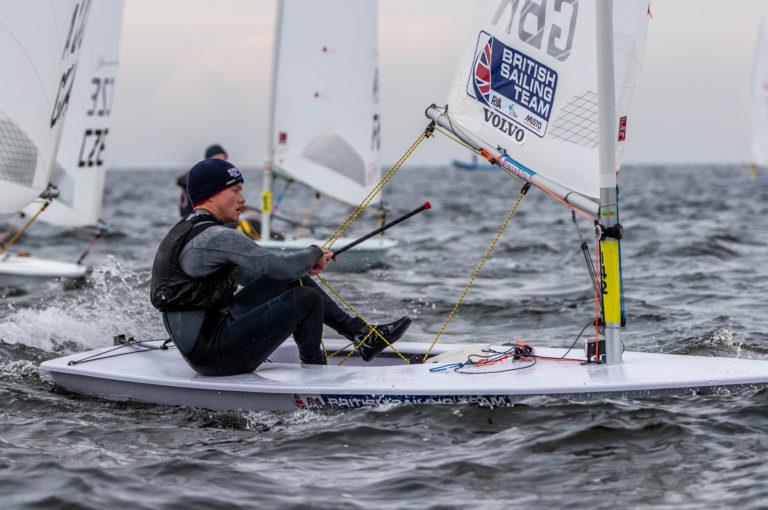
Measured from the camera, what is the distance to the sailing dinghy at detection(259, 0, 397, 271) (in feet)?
40.7

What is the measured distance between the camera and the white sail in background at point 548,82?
502cm

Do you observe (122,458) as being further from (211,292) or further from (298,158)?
(298,158)

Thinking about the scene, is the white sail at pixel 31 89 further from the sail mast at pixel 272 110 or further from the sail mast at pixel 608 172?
the sail mast at pixel 272 110

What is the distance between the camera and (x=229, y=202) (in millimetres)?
5051

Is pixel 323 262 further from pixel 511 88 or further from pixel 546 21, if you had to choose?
pixel 546 21

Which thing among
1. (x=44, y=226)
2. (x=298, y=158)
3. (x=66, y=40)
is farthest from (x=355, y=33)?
(x=44, y=226)

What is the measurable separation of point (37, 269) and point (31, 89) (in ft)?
12.4

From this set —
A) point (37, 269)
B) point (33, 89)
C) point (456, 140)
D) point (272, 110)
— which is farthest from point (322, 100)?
point (456, 140)

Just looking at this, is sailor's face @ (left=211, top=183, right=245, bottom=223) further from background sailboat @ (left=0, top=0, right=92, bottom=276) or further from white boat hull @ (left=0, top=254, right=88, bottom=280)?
white boat hull @ (left=0, top=254, right=88, bottom=280)

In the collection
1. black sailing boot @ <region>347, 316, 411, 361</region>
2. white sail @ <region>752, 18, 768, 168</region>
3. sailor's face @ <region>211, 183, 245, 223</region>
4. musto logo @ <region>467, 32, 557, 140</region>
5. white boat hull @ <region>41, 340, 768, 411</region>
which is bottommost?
white boat hull @ <region>41, 340, 768, 411</region>

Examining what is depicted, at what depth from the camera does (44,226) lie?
21.9 metres

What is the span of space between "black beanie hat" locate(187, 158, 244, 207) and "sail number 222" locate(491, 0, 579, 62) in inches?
62.7

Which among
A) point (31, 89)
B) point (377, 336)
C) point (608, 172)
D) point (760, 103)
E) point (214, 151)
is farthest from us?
point (760, 103)

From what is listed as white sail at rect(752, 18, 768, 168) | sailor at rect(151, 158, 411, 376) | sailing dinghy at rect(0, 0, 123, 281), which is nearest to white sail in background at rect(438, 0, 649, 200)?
sailor at rect(151, 158, 411, 376)
